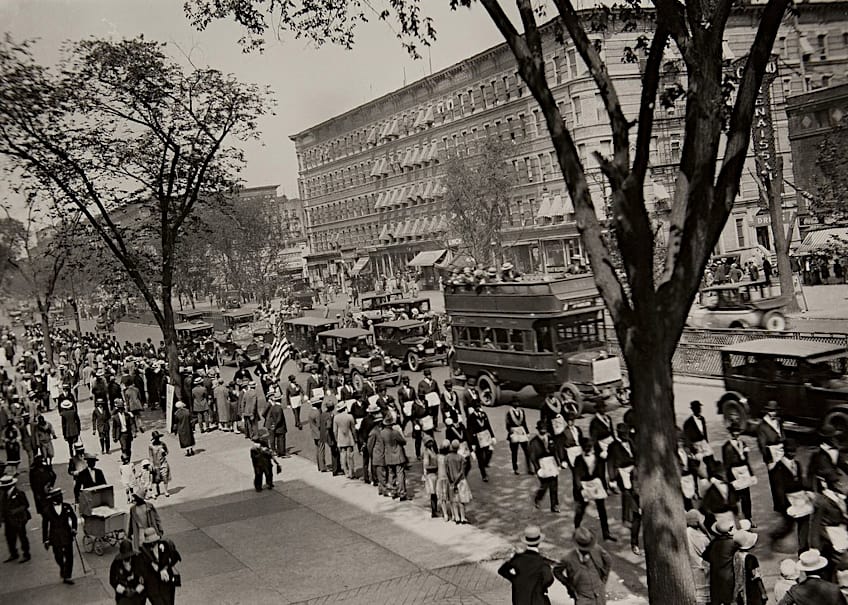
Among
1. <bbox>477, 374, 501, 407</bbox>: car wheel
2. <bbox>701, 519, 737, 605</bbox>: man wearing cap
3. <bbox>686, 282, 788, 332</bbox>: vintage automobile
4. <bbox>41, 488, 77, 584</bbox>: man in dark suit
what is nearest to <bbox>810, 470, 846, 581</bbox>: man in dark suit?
<bbox>701, 519, 737, 605</bbox>: man wearing cap

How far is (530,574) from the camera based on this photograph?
25.6 ft

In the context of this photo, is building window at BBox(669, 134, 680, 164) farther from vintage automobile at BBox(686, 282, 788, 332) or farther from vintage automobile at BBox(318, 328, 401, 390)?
vintage automobile at BBox(318, 328, 401, 390)

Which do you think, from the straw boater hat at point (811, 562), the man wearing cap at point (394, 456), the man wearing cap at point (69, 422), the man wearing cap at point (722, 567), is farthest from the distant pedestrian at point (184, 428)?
the straw boater hat at point (811, 562)

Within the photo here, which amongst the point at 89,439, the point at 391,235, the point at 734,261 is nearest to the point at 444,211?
the point at 391,235

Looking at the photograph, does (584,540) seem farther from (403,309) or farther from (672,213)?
(403,309)

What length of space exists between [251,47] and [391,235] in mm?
60894

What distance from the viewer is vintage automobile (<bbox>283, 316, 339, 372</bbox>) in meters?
34.5

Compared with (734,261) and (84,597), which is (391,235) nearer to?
(734,261)

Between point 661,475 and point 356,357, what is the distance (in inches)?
863

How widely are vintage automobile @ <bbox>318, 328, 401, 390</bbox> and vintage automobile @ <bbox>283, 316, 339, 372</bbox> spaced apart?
1297mm

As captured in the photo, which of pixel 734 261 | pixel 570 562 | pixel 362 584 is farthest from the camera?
pixel 734 261

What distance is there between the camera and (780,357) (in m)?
15.3

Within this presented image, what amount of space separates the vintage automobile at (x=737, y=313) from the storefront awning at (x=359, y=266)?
52.6m

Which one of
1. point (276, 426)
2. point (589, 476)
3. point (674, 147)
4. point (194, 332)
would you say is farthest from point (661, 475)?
point (674, 147)
